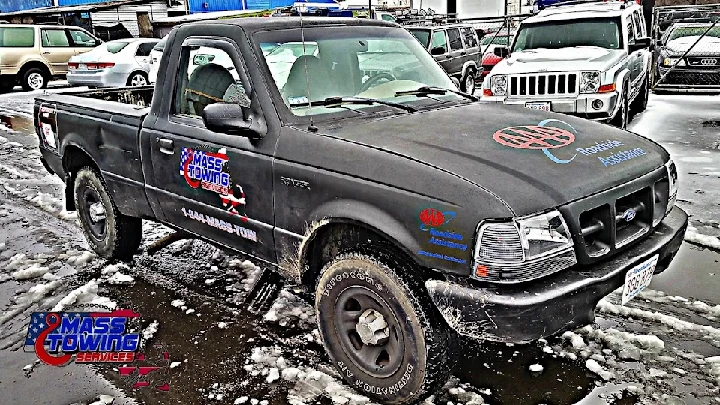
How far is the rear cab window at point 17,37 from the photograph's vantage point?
16.1m

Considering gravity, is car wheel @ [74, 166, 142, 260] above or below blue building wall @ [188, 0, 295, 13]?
below

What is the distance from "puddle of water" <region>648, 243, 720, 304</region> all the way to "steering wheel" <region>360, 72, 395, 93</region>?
2293mm

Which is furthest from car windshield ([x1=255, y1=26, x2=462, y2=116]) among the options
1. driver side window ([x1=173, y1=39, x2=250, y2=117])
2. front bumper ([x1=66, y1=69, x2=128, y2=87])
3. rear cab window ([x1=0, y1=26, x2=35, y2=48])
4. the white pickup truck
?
rear cab window ([x1=0, y1=26, x2=35, y2=48])

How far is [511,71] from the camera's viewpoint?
860 centimetres

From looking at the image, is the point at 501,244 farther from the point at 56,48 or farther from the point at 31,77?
the point at 56,48

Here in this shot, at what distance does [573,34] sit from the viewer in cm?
928

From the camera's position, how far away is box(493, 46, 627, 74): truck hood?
26.9ft

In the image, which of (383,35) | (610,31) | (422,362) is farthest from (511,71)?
(422,362)

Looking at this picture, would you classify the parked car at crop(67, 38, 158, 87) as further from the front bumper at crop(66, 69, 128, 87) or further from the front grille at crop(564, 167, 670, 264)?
the front grille at crop(564, 167, 670, 264)

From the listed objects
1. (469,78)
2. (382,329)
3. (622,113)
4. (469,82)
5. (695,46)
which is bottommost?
(382,329)

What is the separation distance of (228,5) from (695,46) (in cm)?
2161

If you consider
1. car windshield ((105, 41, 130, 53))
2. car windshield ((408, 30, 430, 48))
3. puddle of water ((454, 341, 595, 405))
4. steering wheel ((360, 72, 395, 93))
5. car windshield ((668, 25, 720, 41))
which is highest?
car windshield ((105, 41, 130, 53))

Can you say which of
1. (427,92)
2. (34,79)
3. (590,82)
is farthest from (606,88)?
(34,79)

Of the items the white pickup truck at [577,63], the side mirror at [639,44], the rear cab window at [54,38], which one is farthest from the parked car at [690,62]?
the rear cab window at [54,38]
